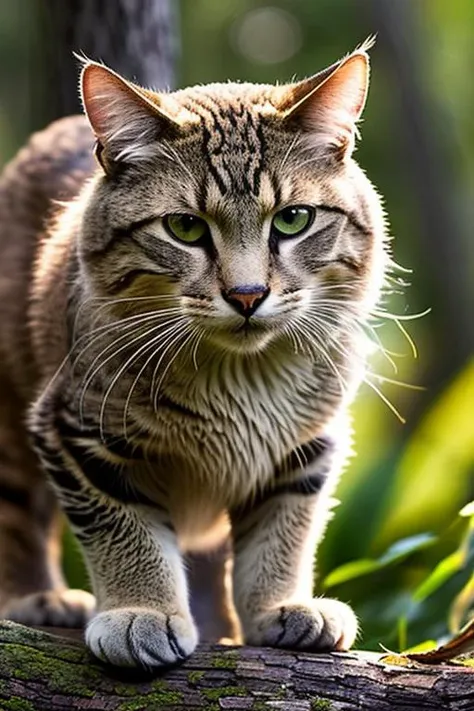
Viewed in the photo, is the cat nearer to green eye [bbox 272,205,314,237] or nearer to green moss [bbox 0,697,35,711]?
green eye [bbox 272,205,314,237]

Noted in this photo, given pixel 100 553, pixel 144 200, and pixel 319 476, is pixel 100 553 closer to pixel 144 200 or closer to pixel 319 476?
pixel 319 476

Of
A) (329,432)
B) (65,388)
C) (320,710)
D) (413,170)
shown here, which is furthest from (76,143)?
(413,170)

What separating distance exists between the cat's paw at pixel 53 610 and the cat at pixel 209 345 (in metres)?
0.38

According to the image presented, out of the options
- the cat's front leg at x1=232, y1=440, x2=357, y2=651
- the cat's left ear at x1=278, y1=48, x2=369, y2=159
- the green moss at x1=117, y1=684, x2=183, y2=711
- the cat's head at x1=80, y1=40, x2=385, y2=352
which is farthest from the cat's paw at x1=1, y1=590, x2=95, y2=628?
the cat's left ear at x1=278, y1=48, x2=369, y2=159

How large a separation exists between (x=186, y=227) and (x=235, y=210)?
126mm

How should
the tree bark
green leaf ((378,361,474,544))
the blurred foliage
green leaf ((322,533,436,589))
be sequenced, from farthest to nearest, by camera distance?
green leaf ((378,361,474,544)), the blurred foliage, green leaf ((322,533,436,589)), the tree bark

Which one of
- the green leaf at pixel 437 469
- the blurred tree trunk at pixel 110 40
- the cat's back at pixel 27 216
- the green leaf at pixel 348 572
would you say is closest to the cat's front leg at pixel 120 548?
the green leaf at pixel 348 572

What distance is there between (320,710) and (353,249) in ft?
3.31

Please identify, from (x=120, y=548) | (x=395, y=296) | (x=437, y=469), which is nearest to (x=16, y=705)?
(x=120, y=548)

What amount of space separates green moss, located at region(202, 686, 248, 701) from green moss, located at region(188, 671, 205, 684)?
0.18 feet

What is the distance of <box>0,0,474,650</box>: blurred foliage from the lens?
3426mm

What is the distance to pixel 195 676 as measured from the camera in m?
2.45

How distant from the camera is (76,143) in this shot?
356cm

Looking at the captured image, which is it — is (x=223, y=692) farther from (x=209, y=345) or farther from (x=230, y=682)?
(x=209, y=345)
